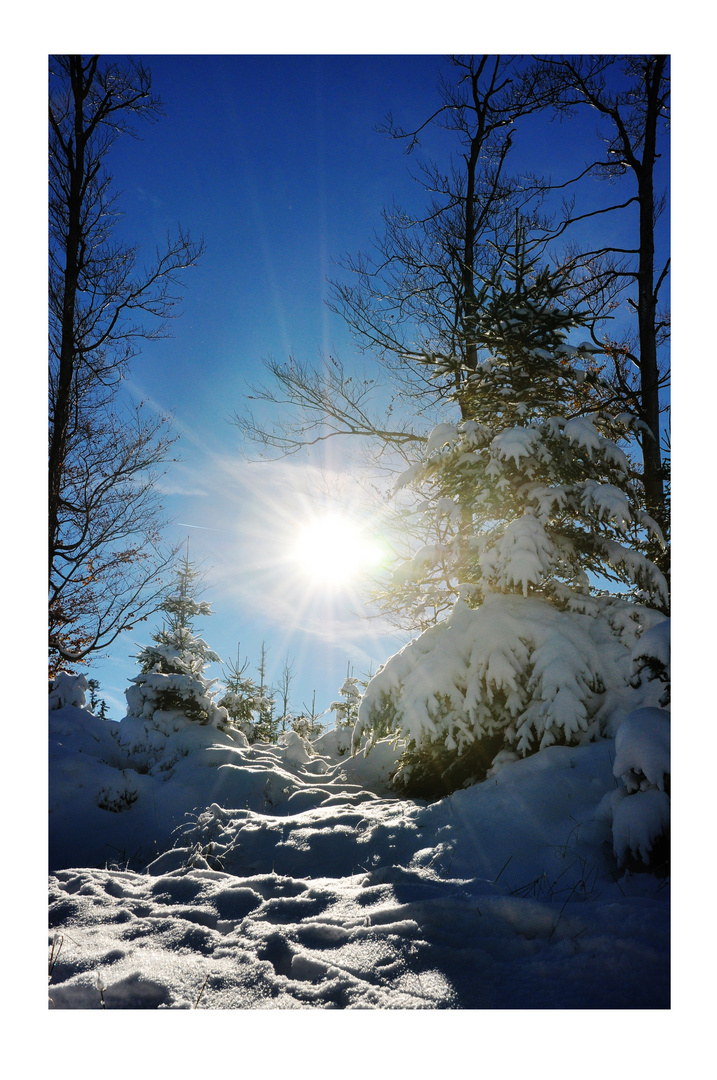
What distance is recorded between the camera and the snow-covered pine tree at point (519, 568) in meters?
4.23

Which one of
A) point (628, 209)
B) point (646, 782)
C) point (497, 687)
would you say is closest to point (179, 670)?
point (497, 687)

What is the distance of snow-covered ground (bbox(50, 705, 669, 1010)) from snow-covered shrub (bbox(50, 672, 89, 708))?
1.63 metres

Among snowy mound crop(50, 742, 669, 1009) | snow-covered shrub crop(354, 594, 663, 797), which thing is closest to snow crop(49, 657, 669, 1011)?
snowy mound crop(50, 742, 669, 1009)

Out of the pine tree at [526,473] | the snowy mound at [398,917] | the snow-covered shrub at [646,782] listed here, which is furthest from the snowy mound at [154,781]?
the snow-covered shrub at [646,782]

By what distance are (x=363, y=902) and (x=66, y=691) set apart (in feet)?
17.8

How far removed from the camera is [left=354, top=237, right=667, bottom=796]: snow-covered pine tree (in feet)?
13.9

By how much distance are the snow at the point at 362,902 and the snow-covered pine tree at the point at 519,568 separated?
0.53 m

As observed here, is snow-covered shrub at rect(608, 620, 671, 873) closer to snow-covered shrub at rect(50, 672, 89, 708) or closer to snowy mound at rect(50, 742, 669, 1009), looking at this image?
snowy mound at rect(50, 742, 669, 1009)

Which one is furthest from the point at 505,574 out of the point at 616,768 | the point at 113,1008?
the point at 113,1008

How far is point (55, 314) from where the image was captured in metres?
5.55

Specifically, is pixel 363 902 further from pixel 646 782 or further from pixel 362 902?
pixel 646 782

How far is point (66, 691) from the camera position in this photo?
6.43 meters
